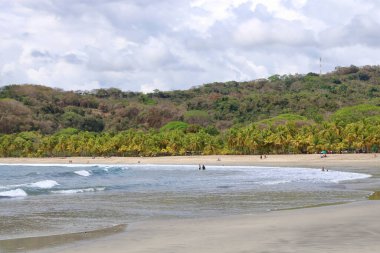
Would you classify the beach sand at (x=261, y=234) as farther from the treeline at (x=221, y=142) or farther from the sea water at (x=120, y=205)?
the treeline at (x=221, y=142)

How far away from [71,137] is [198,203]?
317 feet

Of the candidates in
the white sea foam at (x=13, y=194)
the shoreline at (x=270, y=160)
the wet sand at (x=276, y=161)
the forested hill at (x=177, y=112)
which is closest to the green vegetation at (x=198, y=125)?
the forested hill at (x=177, y=112)

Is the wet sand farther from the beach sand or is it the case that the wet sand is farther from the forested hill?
the forested hill

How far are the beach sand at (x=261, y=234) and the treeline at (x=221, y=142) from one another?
68095mm

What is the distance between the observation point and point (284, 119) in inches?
5281

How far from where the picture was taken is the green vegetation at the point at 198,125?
92688mm

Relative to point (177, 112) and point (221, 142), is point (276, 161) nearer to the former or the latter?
point (221, 142)

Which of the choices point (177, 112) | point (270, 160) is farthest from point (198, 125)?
point (270, 160)

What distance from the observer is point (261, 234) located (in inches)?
575

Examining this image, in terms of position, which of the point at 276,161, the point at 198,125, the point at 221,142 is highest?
the point at 198,125

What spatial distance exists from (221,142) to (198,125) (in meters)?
36.8

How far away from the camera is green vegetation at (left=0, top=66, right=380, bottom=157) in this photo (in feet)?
304

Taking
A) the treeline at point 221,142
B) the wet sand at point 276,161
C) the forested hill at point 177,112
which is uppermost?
the forested hill at point 177,112

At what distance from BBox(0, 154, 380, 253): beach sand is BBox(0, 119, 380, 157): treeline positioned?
68095mm
